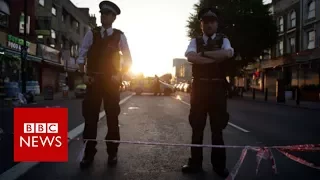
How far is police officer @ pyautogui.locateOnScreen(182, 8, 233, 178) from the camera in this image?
4.33 m

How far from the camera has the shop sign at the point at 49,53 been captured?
104 feet

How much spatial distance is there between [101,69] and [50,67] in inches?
1329

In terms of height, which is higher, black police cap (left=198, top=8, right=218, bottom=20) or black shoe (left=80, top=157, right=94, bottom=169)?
black police cap (left=198, top=8, right=218, bottom=20)

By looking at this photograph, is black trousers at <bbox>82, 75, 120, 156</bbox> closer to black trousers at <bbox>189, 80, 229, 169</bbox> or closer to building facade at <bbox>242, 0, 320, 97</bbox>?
black trousers at <bbox>189, 80, 229, 169</bbox>

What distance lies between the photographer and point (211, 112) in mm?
4449

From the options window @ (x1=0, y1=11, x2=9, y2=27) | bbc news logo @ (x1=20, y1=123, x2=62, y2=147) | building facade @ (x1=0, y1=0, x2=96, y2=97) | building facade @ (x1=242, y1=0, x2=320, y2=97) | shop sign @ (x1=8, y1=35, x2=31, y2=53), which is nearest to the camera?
bbc news logo @ (x1=20, y1=123, x2=62, y2=147)

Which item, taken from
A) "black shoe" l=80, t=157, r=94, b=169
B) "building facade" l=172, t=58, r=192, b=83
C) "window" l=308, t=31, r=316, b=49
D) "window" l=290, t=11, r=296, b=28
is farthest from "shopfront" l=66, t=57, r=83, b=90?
"building facade" l=172, t=58, r=192, b=83

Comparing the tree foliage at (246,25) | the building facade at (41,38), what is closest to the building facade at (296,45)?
the tree foliage at (246,25)

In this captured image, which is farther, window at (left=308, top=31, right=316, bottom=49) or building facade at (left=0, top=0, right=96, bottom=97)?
window at (left=308, top=31, right=316, bottom=49)

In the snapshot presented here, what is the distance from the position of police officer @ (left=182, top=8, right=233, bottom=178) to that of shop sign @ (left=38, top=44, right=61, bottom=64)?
28907 millimetres

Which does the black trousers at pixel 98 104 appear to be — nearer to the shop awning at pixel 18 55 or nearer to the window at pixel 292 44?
the shop awning at pixel 18 55

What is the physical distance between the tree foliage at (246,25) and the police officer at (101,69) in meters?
32.0

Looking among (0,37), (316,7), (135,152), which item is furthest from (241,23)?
(135,152)

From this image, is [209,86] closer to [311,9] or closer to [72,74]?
[311,9]
